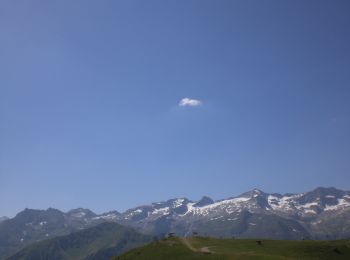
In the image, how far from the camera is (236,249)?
150625mm

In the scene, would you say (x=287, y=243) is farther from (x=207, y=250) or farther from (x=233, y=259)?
(x=233, y=259)

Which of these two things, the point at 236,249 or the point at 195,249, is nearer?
the point at 236,249

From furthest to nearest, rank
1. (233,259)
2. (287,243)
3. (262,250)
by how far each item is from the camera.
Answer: (287,243) → (262,250) → (233,259)

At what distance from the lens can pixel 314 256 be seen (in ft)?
452

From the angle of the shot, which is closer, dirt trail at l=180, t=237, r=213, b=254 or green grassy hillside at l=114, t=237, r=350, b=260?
green grassy hillside at l=114, t=237, r=350, b=260

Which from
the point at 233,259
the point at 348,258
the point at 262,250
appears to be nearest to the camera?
the point at 233,259

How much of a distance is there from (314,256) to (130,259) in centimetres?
6564

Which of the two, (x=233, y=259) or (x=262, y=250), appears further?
(x=262, y=250)

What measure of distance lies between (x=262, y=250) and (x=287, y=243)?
19013 mm

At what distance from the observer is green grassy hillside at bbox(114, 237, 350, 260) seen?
137 meters

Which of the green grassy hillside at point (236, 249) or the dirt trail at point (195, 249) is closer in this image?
the green grassy hillside at point (236, 249)

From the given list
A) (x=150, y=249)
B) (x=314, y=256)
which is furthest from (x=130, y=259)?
(x=314, y=256)

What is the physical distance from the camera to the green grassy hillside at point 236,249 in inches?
5406

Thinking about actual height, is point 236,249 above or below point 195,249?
below
